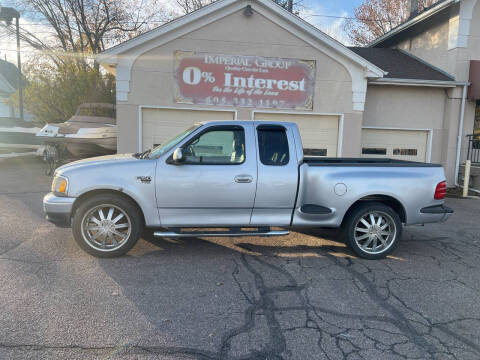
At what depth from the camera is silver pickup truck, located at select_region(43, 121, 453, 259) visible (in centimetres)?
450

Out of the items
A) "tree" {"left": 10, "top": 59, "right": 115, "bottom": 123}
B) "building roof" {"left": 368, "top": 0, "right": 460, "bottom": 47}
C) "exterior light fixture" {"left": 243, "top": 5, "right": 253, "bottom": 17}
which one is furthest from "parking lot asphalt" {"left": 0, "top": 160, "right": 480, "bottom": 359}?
"tree" {"left": 10, "top": 59, "right": 115, "bottom": 123}

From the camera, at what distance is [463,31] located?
11.4 m

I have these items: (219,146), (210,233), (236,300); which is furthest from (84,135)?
(236,300)

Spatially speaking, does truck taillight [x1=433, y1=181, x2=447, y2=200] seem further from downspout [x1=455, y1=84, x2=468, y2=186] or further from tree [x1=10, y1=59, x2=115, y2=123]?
tree [x1=10, y1=59, x2=115, y2=123]

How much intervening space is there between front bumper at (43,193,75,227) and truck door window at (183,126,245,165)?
1.65 meters

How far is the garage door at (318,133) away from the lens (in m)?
11.0

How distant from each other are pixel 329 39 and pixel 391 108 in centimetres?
329

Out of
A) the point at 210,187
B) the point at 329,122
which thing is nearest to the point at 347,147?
the point at 329,122

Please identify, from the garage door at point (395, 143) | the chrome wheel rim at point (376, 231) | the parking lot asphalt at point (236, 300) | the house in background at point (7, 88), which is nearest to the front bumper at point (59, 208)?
the parking lot asphalt at point (236, 300)

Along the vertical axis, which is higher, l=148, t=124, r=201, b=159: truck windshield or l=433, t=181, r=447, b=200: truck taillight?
l=148, t=124, r=201, b=159: truck windshield

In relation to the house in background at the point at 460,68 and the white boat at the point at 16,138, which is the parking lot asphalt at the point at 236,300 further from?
the white boat at the point at 16,138

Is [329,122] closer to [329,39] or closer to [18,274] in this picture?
[329,39]

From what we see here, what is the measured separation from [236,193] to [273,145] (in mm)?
872

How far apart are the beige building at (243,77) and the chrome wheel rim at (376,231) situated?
633 centimetres
